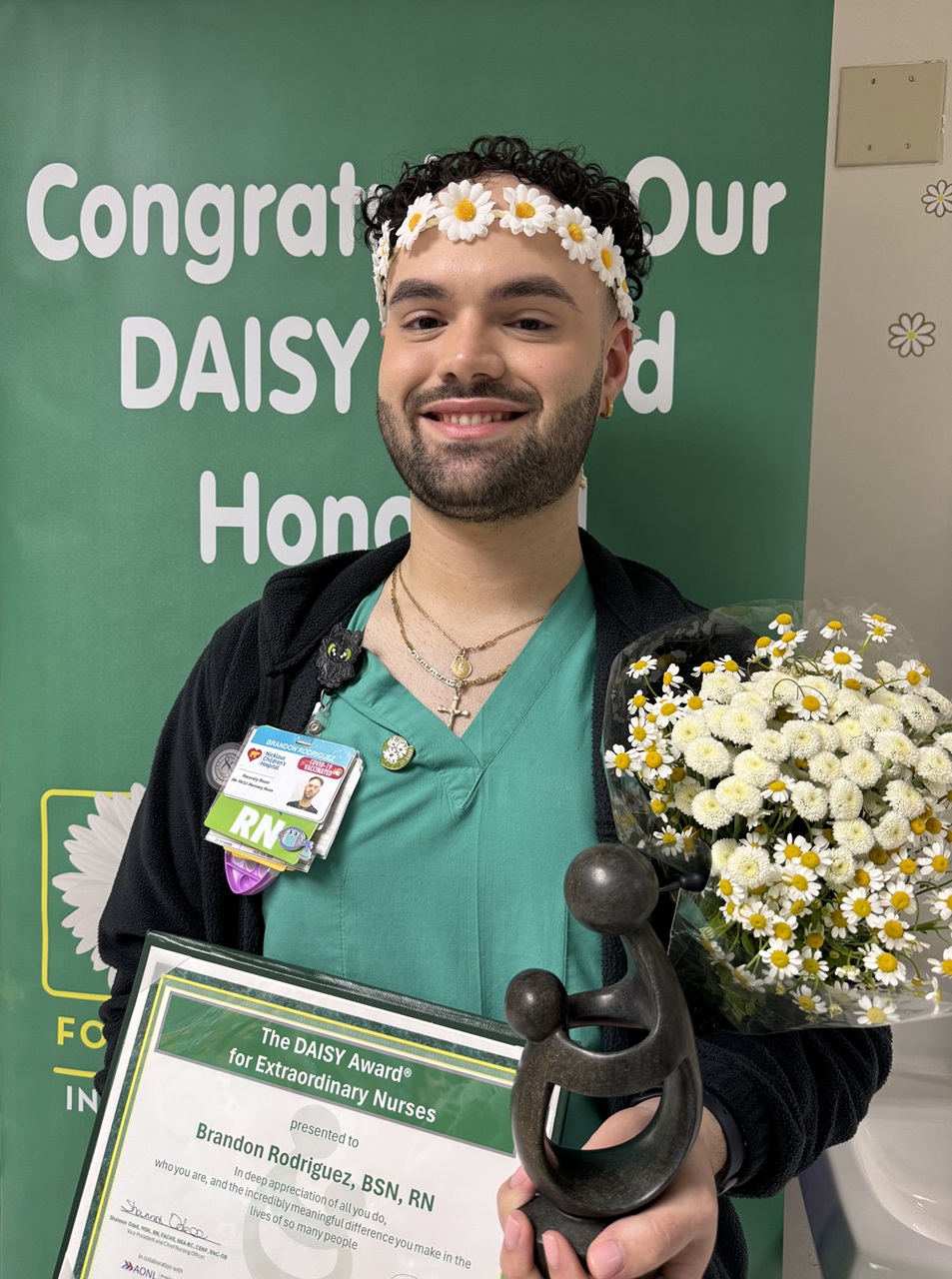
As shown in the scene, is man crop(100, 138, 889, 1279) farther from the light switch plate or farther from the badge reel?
the light switch plate

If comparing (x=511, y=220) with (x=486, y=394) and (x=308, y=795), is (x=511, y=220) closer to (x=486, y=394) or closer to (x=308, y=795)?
(x=486, y=394)

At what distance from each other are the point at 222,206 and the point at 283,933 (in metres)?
1.08

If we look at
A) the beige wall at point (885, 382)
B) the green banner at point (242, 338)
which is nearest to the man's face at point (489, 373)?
the green banner at point (242, 338)

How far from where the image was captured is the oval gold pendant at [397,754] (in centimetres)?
118

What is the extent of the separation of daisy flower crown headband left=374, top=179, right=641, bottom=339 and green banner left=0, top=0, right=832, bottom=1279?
0.32 meters

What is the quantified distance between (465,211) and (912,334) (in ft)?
2.35

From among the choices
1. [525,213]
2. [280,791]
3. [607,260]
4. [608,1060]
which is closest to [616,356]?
[607,260]

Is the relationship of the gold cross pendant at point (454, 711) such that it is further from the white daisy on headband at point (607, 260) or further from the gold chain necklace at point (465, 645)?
the white daisy on headband at point (607, 260)

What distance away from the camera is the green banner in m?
1.49

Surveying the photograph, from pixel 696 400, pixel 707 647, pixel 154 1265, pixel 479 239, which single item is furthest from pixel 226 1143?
pixel 696 400

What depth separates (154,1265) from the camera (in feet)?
3.42

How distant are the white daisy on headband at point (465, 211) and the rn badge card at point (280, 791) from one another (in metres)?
0.58

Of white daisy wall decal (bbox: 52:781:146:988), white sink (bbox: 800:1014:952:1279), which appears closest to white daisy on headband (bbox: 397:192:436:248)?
white daisy wall decal (bbox: 52:781:146:988)

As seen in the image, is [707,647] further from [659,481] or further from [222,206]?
[222,206]
